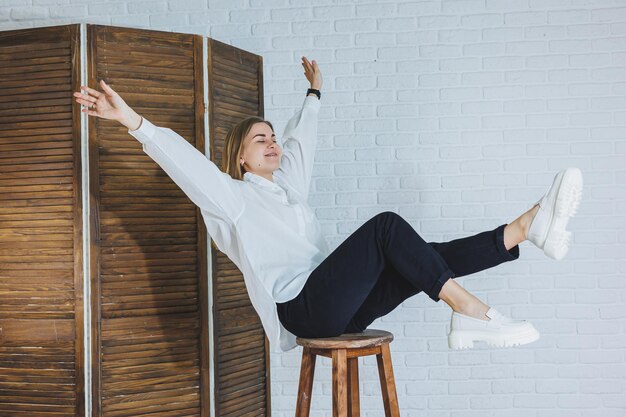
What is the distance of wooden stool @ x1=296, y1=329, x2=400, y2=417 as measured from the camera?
2.31 metres

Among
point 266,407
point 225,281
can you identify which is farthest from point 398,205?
point 266,407

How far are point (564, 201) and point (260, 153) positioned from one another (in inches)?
45.0

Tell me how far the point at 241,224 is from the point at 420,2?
1.68m

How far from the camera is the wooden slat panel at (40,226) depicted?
2805 mm

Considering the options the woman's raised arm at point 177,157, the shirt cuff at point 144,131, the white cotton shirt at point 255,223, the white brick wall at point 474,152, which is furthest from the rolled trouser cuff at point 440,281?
the white brick wall at point 474,152

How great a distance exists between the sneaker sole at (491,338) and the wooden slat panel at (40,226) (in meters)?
1.52

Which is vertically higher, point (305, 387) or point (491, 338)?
point (491, 338)

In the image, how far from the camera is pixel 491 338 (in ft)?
7.07

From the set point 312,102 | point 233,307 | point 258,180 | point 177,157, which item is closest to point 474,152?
point 312,102

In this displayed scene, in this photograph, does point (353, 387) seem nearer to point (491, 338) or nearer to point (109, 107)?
point (491, 338)

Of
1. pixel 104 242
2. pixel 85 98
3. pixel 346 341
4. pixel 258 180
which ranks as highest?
pixel 85 98

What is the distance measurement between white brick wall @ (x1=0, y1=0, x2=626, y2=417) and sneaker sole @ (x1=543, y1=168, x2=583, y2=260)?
1.25 m

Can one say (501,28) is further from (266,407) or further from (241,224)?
(266,407)

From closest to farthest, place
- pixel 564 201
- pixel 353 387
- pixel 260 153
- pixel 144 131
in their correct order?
pixel 564 201, pixel 144 131, pixel 353 387, pixel 260 153
